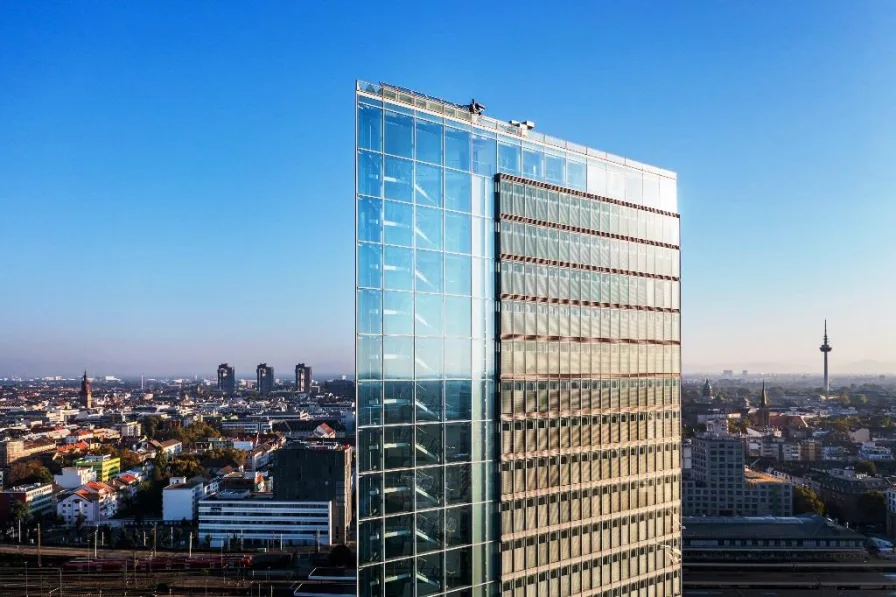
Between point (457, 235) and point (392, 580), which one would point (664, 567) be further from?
point (457, 235)

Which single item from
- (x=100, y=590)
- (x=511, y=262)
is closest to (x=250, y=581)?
(x=100, y=590)

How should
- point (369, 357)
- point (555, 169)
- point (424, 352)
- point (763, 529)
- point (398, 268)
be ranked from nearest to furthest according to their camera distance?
point (369, 357) → point (398, 268) → point (424, 352) → point (555, 169) → point (763, 529)

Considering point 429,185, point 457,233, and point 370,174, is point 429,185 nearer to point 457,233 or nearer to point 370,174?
point 457,233

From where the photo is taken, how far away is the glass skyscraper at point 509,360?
86.9 feet

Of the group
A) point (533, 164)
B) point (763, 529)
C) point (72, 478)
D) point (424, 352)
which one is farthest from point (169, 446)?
point (424, 352)

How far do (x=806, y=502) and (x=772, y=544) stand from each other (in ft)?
106

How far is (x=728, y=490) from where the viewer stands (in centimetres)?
12269

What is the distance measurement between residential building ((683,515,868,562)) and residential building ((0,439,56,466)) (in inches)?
5729

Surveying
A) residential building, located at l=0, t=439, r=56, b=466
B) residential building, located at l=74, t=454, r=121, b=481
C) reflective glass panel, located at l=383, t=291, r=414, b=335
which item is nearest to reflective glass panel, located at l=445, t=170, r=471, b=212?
Result: reflective glass panel, located at l=383, t=291, r=414, b=335

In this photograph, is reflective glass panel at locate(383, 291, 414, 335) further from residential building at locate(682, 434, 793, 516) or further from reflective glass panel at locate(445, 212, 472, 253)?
residential building at locate(682, 434, 793, 516)

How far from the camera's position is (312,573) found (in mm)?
87000

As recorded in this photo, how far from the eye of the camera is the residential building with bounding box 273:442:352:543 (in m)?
105

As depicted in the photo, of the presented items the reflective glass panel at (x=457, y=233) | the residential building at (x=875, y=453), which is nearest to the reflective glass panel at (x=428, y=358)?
the reflective glass panel at (x=457, y=233)

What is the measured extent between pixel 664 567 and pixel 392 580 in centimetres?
1571
